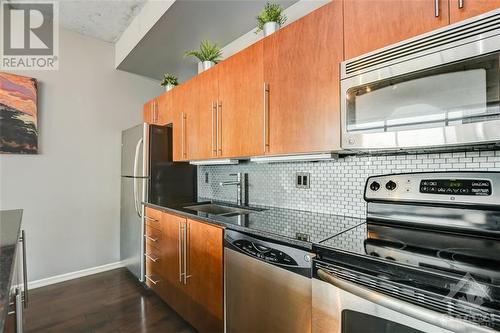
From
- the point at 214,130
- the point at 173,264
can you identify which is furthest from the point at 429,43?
the point at 173,264

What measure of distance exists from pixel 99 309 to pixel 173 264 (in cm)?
83

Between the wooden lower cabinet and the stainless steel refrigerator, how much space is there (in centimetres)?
37

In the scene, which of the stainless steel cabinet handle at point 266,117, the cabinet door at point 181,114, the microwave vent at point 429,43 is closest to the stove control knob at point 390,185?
the microwave vent at point 429,43

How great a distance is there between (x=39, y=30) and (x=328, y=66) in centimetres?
302

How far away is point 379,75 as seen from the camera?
115 cm

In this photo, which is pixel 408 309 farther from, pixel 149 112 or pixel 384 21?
pixel 149 112

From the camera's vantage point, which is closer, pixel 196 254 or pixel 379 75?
pixel 379 75

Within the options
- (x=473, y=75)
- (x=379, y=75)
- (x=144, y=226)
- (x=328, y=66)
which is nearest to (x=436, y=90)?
(x=473, y=75)

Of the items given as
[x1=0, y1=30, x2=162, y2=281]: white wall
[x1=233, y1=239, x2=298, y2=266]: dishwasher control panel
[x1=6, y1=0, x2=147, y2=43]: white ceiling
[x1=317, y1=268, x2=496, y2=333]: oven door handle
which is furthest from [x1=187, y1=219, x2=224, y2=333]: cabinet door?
[x1=6, y1=0, x2=147, y2=43]: white ceiling

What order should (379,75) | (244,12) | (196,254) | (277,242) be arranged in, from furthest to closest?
1. (244,12)
2. (196,254)
3. (277,242)
4. (379,75)

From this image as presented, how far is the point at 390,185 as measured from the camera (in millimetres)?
1319

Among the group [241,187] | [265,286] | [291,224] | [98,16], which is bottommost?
[265,286]

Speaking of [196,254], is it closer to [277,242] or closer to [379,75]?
[277,242]
